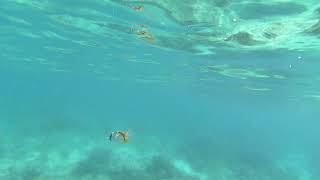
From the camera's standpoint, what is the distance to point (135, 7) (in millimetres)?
18578

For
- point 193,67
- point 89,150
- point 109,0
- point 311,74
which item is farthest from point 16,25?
point 311,74

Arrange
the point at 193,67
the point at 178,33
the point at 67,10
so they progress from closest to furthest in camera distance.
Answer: the point at 67,10
the point at 178,33
the point at 193,67

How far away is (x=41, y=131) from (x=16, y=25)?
14491mm

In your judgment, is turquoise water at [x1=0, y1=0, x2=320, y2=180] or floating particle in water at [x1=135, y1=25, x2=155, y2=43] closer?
turquoise water at [x1=0, y1=0, x2=320, y2=180]

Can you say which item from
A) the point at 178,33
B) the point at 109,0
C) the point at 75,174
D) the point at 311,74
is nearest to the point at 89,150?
the point at 75,174

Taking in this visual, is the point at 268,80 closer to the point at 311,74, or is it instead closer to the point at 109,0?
the point at 311,74

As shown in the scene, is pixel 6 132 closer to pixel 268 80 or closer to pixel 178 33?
pixel 178 33

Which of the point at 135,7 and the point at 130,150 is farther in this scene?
the point at 130,150

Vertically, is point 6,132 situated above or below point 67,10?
below

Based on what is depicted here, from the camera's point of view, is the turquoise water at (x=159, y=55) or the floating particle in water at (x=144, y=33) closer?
the turquoise water at (x=159, y=55)

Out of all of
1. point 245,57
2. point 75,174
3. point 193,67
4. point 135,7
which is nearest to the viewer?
point 135,7

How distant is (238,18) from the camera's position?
1905cm

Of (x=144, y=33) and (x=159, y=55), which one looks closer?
(x=144, y=33)

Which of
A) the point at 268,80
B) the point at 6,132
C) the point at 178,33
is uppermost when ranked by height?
the point at 178,33
